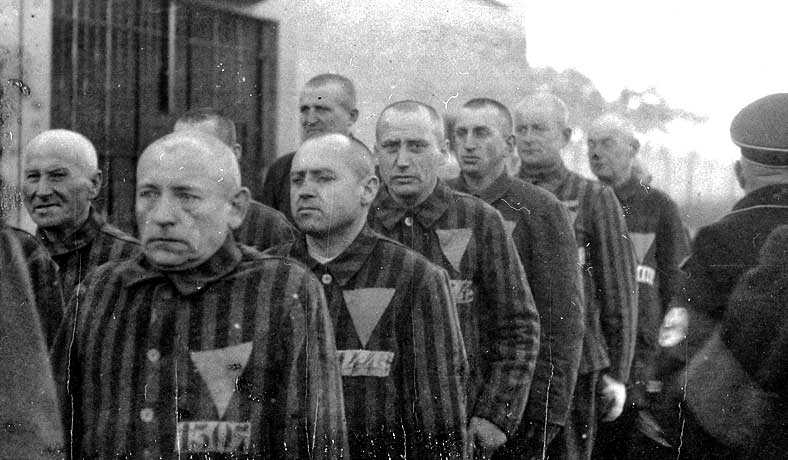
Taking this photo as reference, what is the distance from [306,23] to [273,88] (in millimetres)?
266

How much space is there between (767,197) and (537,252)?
0.88 m

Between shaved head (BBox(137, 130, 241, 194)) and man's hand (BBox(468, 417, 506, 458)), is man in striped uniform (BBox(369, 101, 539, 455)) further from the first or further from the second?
shaved head (BBox(137, 130, 241, 194))

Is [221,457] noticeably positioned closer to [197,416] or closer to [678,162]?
[197,416]

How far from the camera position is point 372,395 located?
302cm

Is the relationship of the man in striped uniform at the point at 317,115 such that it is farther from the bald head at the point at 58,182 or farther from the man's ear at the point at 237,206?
the man's ear at the point at 237,206

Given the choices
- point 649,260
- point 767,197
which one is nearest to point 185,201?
point 767,197

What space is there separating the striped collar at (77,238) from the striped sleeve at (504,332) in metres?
1.23

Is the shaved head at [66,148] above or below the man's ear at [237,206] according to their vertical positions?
above

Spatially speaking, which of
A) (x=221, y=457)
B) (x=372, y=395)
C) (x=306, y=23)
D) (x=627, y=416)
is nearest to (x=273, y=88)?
(x=306, y=23)

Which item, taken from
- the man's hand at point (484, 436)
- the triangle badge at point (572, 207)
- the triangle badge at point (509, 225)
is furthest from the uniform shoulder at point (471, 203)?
the man's hand at point (484, 436)

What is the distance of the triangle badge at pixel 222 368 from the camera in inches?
104

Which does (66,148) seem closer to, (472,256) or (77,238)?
(77,238)

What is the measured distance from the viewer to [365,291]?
3055mm

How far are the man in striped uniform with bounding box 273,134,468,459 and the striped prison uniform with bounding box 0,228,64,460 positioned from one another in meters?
1.12
